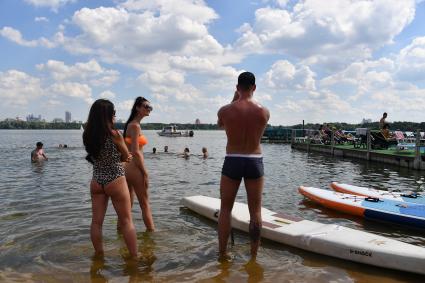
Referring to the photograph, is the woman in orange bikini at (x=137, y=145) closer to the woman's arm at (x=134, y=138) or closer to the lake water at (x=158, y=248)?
the woman's arm at (x=134, y=138)

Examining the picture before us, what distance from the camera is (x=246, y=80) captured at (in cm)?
492

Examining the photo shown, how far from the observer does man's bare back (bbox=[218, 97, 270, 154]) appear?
4.78 metres

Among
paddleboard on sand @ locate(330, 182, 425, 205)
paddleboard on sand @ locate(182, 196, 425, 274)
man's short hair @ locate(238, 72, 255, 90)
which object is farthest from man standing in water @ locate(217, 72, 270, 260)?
paddleboard on sand @ locate(330, 182, 425, 205)

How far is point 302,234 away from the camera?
595cm

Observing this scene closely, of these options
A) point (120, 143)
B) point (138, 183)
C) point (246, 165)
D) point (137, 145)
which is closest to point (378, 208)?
point (246, 165)

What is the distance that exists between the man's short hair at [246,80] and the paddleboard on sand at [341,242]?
251 cm

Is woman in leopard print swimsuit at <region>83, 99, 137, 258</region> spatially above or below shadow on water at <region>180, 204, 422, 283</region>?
above

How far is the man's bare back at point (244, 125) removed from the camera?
4.78m

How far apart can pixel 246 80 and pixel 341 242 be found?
106 inches

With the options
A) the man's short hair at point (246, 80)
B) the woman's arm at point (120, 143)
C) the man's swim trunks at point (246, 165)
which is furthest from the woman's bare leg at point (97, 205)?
the man's short hair at point (246, 80)

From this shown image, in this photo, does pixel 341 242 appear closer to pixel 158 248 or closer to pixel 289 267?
pixel 289 267

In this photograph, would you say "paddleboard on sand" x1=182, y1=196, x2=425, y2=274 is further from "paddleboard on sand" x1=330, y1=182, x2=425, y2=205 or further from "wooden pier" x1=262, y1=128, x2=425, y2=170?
"wooden pier" x1=262, y1=128, x2=425, y2=170

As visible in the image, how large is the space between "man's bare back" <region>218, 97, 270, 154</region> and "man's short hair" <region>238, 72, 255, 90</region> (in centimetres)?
20

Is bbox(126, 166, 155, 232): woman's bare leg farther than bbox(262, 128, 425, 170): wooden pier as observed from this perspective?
No
